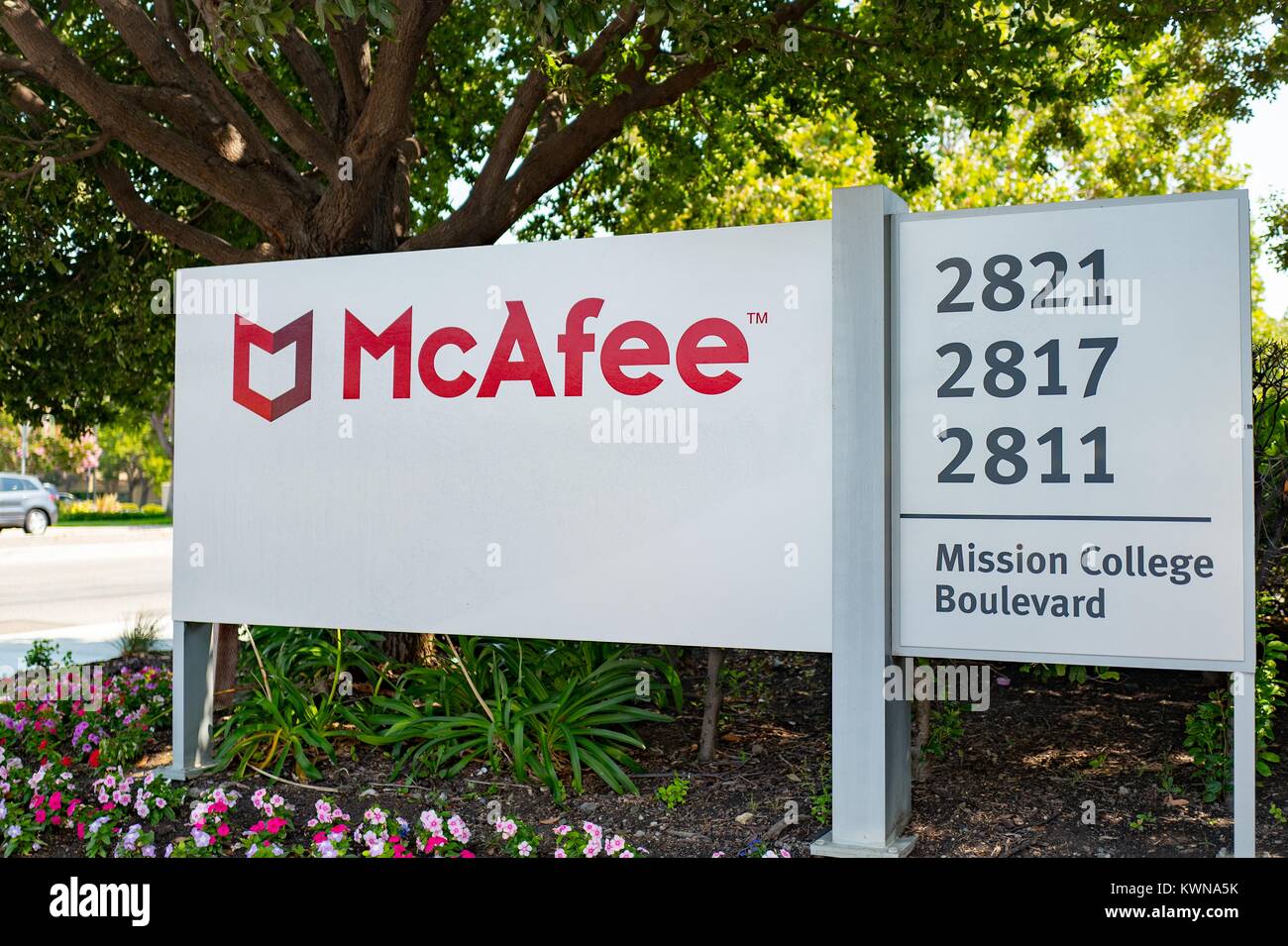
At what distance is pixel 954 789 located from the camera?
18.1ft

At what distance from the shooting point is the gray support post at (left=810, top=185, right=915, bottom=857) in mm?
4742

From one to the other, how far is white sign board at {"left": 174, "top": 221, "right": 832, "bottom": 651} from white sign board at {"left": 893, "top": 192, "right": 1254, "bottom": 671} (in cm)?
43

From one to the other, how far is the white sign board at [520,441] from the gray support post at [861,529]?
0.09 m

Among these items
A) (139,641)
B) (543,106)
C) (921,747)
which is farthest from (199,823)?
(543,106)

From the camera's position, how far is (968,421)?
4.68m

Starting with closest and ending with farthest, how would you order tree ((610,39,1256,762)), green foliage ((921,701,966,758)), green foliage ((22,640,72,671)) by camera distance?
green foliage ((921,701,966,758)) → green foliage ((22,640,72,671)) → tree ((610,39,1256,762))

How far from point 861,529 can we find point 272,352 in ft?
10.3

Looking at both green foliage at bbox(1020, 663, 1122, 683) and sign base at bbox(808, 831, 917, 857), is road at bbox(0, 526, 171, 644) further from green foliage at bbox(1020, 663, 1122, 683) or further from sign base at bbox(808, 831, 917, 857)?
sign base at bbox(808, 831, 917, 857)

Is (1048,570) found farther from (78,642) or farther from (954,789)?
(78,642)

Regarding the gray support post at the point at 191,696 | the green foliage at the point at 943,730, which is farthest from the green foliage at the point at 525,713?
the green foliage at the point at 943,730

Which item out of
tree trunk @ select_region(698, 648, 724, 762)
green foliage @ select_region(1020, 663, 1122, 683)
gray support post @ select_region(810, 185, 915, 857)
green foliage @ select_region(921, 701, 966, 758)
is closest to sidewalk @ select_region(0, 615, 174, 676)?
tree trunk @ select_region(698, 648, 724, 762)

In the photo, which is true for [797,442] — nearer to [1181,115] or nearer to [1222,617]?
[1222,617]
